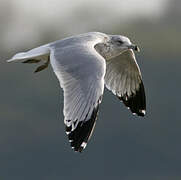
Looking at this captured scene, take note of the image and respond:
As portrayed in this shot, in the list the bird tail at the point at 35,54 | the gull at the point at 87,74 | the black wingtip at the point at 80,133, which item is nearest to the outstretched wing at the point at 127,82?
the gull at the point at 87,74

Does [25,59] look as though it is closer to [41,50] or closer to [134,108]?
[41,50]

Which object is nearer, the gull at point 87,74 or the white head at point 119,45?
the gull at point 87,74

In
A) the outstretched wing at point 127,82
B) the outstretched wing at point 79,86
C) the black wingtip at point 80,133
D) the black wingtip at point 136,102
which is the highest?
the outstretched wing at point 79,86

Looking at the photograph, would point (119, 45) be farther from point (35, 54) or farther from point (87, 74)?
point (87, 74)

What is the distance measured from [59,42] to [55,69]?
37 cm

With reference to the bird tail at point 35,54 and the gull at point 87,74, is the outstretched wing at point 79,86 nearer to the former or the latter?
the gull at point 87,74

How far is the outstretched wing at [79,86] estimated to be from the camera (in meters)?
4.53

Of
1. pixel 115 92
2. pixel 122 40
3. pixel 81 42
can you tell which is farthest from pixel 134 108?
pixel 81 42

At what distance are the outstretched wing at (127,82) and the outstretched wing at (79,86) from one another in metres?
0.85

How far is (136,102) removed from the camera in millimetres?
5898

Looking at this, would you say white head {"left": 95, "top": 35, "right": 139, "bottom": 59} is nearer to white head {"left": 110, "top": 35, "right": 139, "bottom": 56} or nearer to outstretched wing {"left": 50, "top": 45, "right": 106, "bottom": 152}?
white head {"left": 110, "top": 35, "right": 139, "bottom": 56}

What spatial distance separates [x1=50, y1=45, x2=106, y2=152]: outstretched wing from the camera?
14.9ft

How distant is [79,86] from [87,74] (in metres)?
0.08

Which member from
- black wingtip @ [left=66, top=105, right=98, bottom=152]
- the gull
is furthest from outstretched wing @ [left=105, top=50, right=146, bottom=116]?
black wingtip @ [left=66, top=105, right=98, bottom=152]
